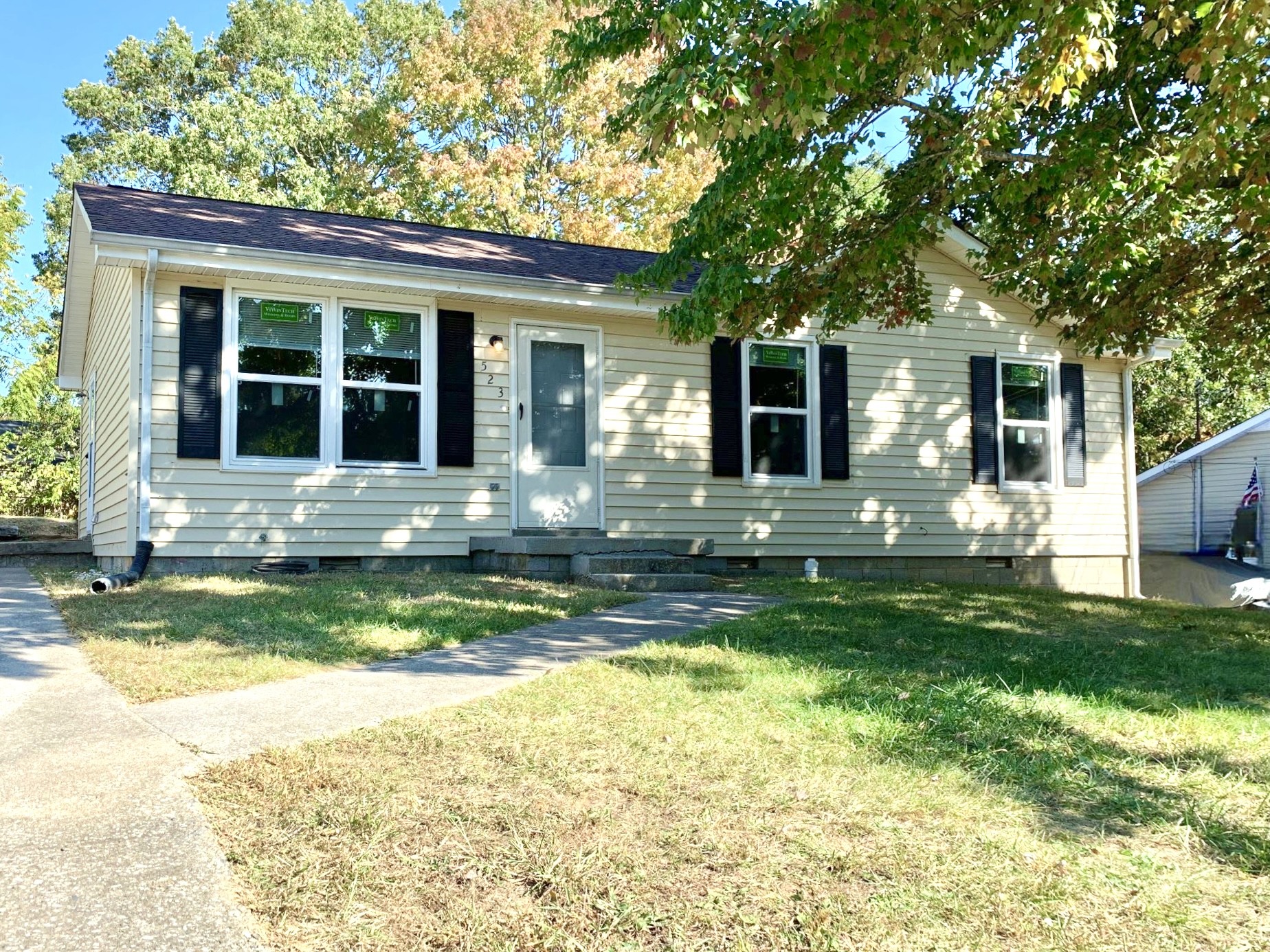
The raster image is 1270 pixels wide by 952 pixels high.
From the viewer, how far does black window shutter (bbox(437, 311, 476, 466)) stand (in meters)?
9.63

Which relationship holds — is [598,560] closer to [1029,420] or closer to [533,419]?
[533,419]

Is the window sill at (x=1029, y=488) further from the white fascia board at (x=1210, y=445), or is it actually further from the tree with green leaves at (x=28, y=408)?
the tree with green leaves at (x=28, y=408)

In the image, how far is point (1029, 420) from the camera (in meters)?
12.4

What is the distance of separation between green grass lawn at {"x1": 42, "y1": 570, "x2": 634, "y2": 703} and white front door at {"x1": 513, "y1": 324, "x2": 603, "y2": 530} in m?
1.78

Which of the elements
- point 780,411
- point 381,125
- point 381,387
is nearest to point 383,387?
point 381,387

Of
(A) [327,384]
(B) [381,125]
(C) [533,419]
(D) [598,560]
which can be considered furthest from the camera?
(B) [381,125]

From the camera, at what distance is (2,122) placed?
98.1ft

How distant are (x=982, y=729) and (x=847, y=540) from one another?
26.3ft

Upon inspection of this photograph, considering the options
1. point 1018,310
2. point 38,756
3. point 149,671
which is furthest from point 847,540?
point 38,756

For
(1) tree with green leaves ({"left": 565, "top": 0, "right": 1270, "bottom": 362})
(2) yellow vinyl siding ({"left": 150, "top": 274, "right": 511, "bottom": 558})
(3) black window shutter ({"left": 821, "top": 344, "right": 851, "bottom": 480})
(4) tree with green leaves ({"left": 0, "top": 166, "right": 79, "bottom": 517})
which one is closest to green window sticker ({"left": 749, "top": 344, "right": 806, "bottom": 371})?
(3) black window shutter ({"left": 821, "top": 344, "right": 851, "bottom": 480})

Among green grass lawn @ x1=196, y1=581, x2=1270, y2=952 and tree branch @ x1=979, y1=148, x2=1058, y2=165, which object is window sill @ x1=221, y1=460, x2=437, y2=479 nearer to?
green grass lawn @ x1=196, y1=581, x2=1270, y2=952

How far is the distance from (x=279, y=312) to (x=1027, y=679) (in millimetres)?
7174

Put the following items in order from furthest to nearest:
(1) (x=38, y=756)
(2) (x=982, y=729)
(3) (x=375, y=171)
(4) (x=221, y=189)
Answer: (3) (x=375, y=171), (4) (x=221, y=189), (2) (x=982, y=729), (1) (x=38, y=756)

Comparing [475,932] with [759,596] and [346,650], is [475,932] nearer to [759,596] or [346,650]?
[346,650]
